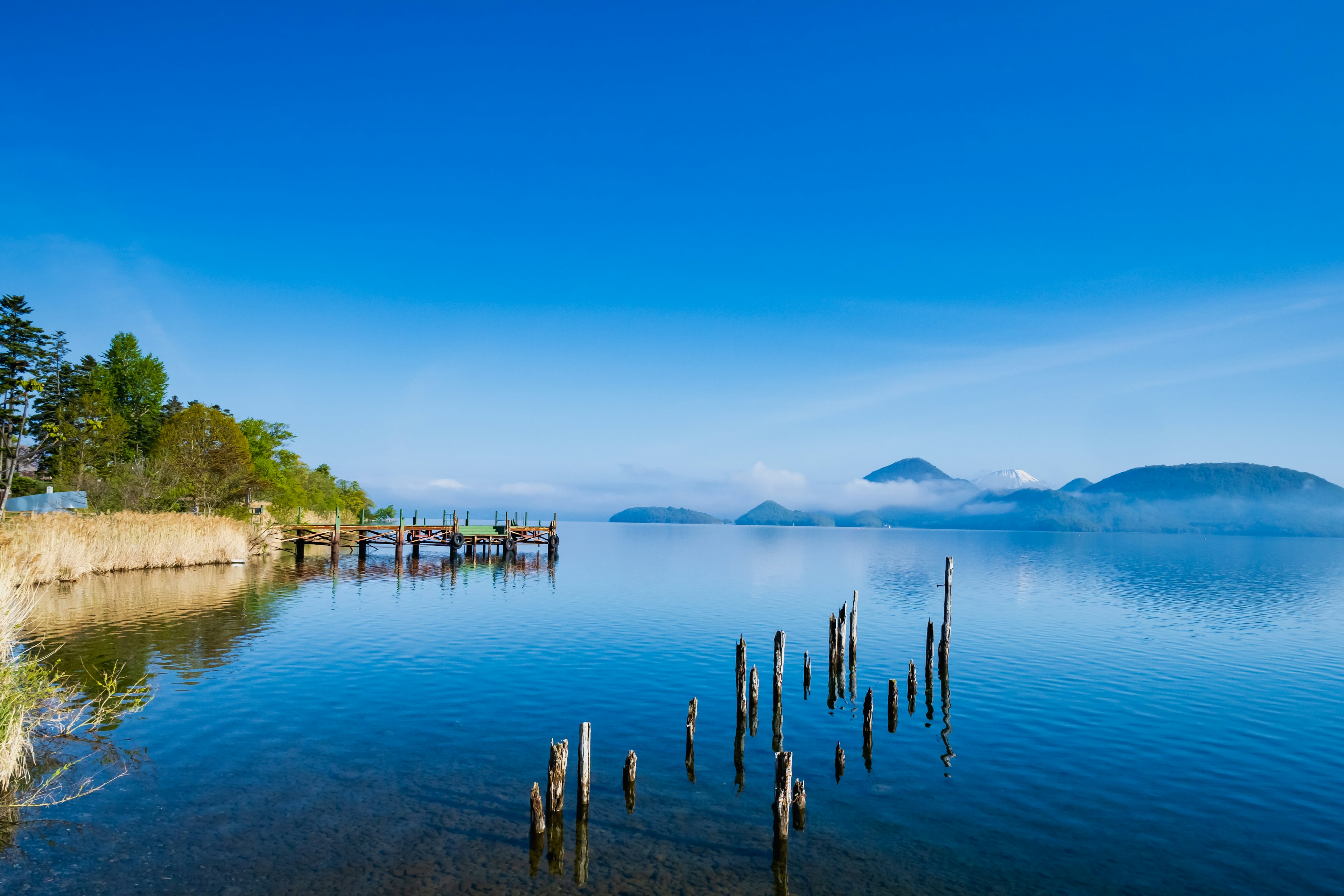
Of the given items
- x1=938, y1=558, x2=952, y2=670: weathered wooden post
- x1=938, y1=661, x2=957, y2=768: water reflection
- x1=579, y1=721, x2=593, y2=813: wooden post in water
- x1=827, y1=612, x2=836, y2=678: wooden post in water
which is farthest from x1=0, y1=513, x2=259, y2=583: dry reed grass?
x1=938, y1=558, x2=952, y2=670: weathered wooden post

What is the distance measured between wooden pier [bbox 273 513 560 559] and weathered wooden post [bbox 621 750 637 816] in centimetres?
5817

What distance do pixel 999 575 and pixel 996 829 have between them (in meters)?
69.8

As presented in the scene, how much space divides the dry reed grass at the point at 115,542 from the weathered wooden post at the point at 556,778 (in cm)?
2932

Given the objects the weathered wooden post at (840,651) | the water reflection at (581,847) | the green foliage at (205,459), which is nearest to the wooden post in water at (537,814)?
the water reflection at (581,847)

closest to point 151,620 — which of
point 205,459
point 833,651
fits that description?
point 833,651

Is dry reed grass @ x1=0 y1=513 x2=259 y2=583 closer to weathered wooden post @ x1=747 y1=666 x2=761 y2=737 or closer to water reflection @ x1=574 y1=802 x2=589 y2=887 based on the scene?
water reflection @ x1=574 y1=802 x2=589 y2=887

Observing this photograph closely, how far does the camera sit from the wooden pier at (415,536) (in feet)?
236

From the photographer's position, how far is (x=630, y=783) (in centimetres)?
1555

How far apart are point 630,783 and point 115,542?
47695 mm

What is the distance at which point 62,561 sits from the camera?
41.4 meters

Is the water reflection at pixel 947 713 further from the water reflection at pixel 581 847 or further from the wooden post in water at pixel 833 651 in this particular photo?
the water reflection at pixel 581 847

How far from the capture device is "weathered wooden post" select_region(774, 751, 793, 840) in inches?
515

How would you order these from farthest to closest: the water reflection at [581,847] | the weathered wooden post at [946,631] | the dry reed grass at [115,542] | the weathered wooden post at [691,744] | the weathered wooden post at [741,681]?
the dry reed grass at [115,542], the weathered wooden post at [946,631], the weathered wooden post at [741,681], the weathered wooden post at [691,744], the water reflection at [581,847]

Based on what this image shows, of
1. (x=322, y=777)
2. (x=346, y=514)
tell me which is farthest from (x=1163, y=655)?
(x=346, y=514)
